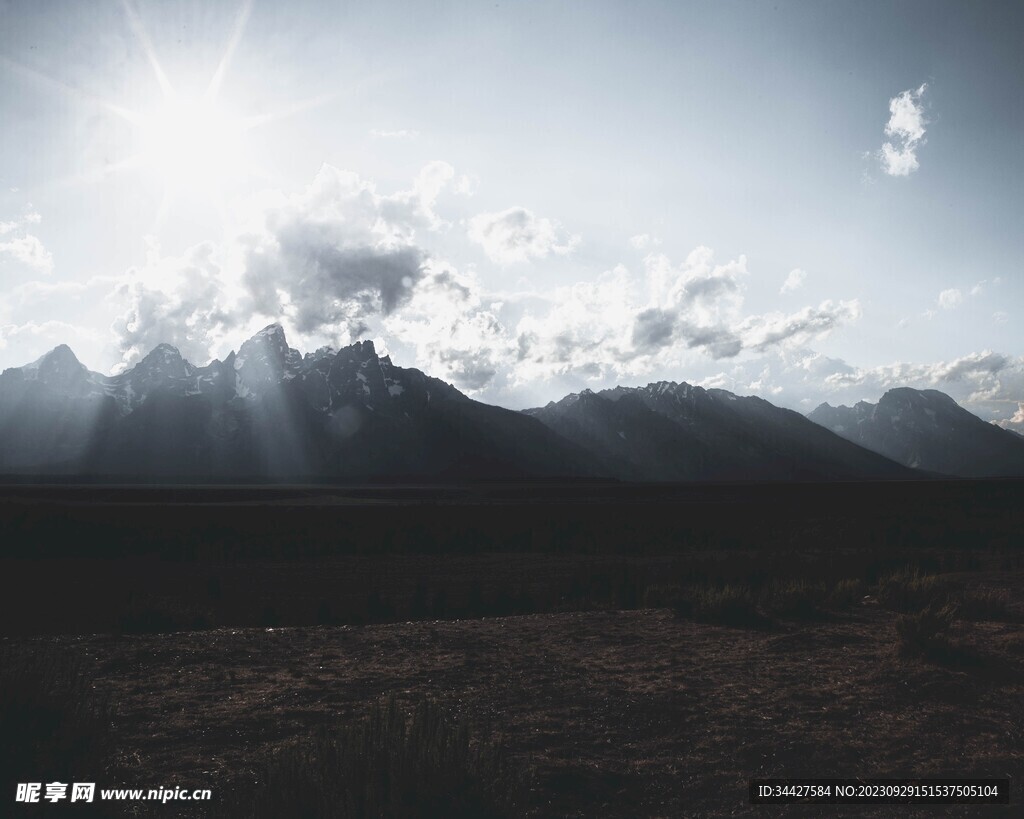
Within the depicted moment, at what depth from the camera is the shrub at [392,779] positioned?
444cm

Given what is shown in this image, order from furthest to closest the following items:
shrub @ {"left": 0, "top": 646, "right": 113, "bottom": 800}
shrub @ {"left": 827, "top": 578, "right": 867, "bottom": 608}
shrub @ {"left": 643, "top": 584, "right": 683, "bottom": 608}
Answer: shrub @ {"left": 643, "top": 584, "right": 683, "bottom": 608}, shrub @ {"left": 827, "top": 578, "right": 867, "bottom": 608}, shrub @ {"left": 0, "top": 646, "right": 113, "bottom": 800}

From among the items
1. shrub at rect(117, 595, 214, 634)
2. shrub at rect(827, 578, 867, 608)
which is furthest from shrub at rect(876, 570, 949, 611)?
shrub at rect(117, 595, 214, 634)

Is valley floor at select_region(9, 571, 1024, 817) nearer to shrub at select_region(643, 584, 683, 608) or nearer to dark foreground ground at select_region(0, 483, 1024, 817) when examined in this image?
dark foreground ground at select_region(0, 483, 1024, 817)

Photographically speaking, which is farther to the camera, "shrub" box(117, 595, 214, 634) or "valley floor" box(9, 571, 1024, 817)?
"shrub" box(117, 595, 214, 634)

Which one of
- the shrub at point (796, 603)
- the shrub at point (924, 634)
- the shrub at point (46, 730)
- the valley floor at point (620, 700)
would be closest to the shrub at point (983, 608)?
the valley floor at point (620, 700)

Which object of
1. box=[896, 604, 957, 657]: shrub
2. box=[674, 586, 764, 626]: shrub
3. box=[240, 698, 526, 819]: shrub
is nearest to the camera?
box=[240, 698, 526, 819]: shrub

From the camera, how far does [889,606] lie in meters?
12.7

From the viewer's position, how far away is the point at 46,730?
5746 mm

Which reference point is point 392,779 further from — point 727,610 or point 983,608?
point 983,608

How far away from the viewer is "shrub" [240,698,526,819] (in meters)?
4.44

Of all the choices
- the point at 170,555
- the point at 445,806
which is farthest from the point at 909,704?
the point at 170,555

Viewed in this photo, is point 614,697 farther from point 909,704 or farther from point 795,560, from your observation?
point 795,560

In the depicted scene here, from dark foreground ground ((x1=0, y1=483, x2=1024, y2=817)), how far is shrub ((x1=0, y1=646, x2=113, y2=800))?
8 cm

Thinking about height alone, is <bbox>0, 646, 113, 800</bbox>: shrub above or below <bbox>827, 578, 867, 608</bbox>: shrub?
below
